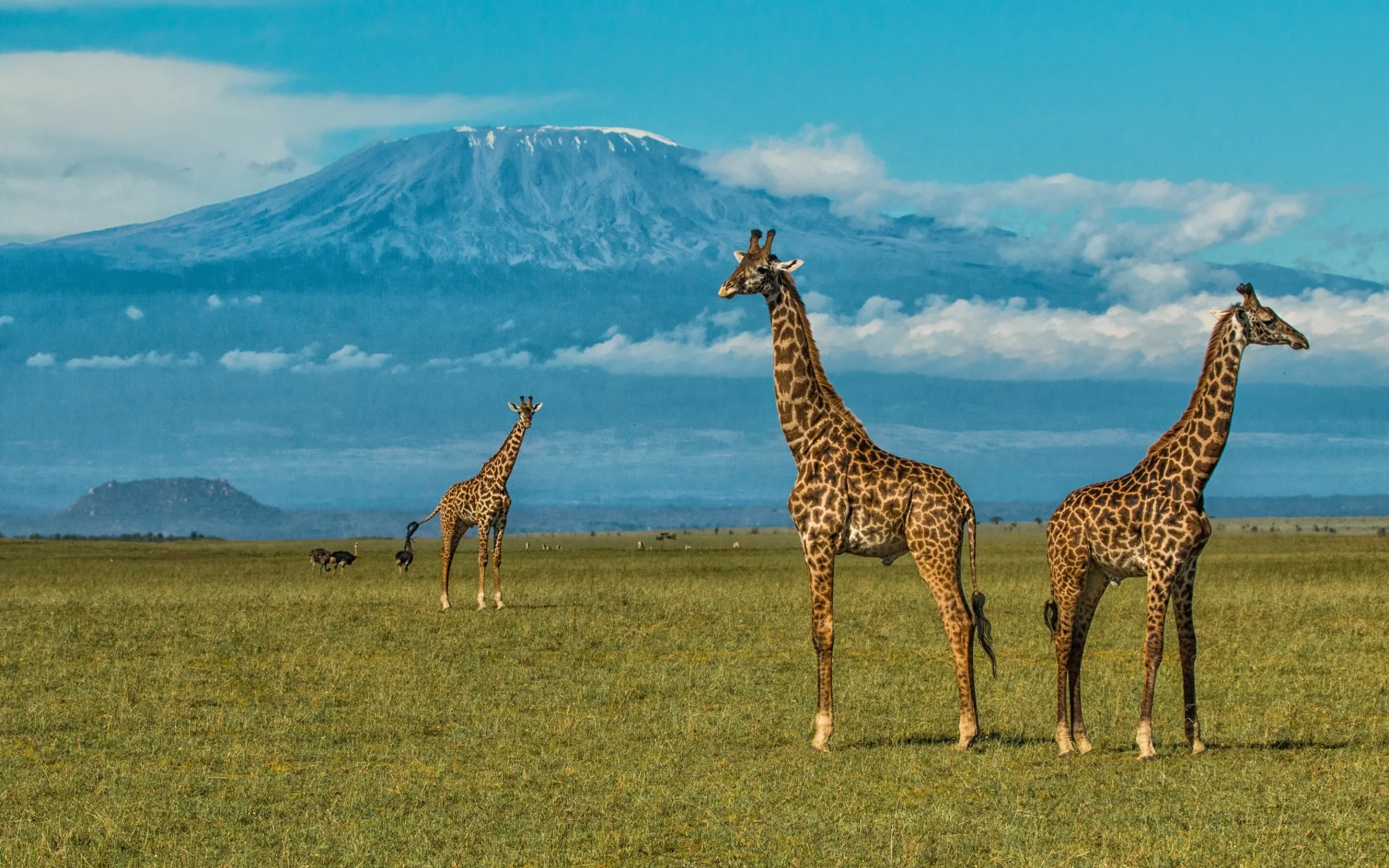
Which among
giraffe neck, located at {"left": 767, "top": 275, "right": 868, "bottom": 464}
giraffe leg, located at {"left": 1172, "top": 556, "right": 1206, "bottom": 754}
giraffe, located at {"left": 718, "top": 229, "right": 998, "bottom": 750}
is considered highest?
giraffe neck, located at {"left": 767, "top": 275, "right": 868, "bottom": 464}

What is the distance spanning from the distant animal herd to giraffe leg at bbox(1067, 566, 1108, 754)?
0.7 inches

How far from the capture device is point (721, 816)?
557 inches

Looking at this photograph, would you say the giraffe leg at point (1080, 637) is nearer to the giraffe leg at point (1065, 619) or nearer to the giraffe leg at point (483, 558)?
the giraffe leg at point (1065, 619)

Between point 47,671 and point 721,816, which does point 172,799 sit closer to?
point 721,816

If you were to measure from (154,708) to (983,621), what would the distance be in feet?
39.3

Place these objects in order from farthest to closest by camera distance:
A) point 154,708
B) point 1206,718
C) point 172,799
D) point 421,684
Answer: point 421,684, point 154,708, point 1206,718, point 172,799

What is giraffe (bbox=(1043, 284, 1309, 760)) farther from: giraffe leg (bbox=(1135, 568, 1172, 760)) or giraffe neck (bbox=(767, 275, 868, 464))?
giraffe neck (bbox=(767, 275, 868, 464))

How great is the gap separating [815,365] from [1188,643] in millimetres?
5262

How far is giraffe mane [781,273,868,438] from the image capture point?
17797 mm

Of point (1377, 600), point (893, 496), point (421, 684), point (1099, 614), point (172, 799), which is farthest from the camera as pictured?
point (1377, 600)

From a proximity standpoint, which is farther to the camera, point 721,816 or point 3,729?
point 3,729

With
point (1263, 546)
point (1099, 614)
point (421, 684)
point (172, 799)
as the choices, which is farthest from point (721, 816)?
point (1263, 546)

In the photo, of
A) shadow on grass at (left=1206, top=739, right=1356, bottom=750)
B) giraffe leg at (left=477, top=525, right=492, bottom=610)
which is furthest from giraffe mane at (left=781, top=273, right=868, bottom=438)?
giraffe leg at (left=477, top=525, right=492, bottom=610)

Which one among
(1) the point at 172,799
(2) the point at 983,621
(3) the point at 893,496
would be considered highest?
(3) the point at 893,496
